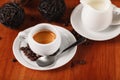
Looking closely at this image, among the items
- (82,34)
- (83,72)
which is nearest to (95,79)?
(83,72)

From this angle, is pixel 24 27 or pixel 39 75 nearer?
pixel 39 75

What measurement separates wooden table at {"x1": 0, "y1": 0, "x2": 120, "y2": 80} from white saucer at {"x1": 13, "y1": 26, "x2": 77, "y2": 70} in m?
0.02

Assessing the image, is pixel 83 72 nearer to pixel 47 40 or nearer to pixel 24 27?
pixel 47 40

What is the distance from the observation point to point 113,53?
86 cm

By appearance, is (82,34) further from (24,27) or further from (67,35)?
(24,27)

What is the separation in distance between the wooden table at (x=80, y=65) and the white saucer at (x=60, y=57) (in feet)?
0.07

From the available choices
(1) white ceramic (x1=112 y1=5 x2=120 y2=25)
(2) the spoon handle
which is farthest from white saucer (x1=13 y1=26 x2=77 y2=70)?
(1) white ceramic (x1=112 y1=5 x2=120 y2=25)

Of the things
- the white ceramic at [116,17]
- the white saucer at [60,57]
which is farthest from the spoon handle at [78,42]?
the white ceramic at [116,17]

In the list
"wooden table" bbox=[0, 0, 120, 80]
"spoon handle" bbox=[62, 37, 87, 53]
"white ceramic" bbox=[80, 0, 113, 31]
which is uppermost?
"white ceramic" bbox=[80, 0, 113, 31]

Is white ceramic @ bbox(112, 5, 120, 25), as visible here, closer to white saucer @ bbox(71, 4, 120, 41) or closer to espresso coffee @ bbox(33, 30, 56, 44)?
white saucer @ bbox(71, 4, 120, 41)

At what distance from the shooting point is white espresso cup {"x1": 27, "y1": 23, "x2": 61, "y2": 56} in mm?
783

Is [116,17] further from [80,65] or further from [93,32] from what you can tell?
[80,65]

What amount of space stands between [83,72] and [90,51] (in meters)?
0.08

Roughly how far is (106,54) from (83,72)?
10 cm
